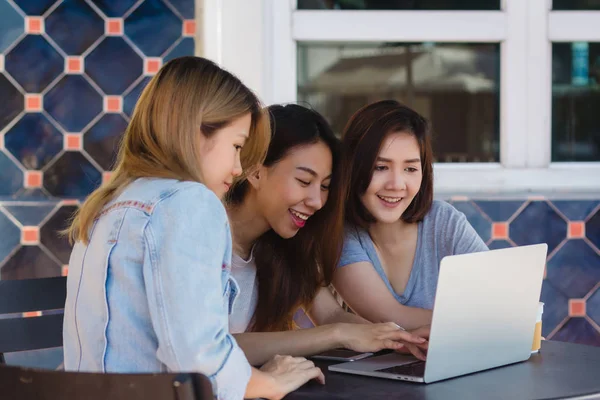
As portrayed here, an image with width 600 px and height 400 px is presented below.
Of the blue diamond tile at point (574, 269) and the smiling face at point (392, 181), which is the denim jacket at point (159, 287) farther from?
the blue diamond tile at point (574, 269)

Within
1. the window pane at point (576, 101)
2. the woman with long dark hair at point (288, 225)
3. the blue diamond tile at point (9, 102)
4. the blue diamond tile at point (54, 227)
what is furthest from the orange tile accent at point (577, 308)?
the blue diamond tile at point (9, 102)

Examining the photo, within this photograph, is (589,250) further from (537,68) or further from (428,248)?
(428,248)

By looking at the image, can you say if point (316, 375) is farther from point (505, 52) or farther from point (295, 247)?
point (505, 52)

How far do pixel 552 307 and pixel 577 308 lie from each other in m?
0.08

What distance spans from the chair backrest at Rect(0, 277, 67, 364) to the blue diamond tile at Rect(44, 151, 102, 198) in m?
0.97

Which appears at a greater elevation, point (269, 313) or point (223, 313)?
point (223, 313)

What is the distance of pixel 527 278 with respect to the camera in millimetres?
1376

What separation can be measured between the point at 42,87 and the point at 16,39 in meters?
0.16

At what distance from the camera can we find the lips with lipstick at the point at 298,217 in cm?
183

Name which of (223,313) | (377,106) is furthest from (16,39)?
(223,313)

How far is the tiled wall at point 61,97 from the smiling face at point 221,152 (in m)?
1.42

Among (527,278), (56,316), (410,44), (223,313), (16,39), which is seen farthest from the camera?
(410,44)

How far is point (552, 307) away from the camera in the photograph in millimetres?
2754

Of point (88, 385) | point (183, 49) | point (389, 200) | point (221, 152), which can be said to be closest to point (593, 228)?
point (389, 200)
